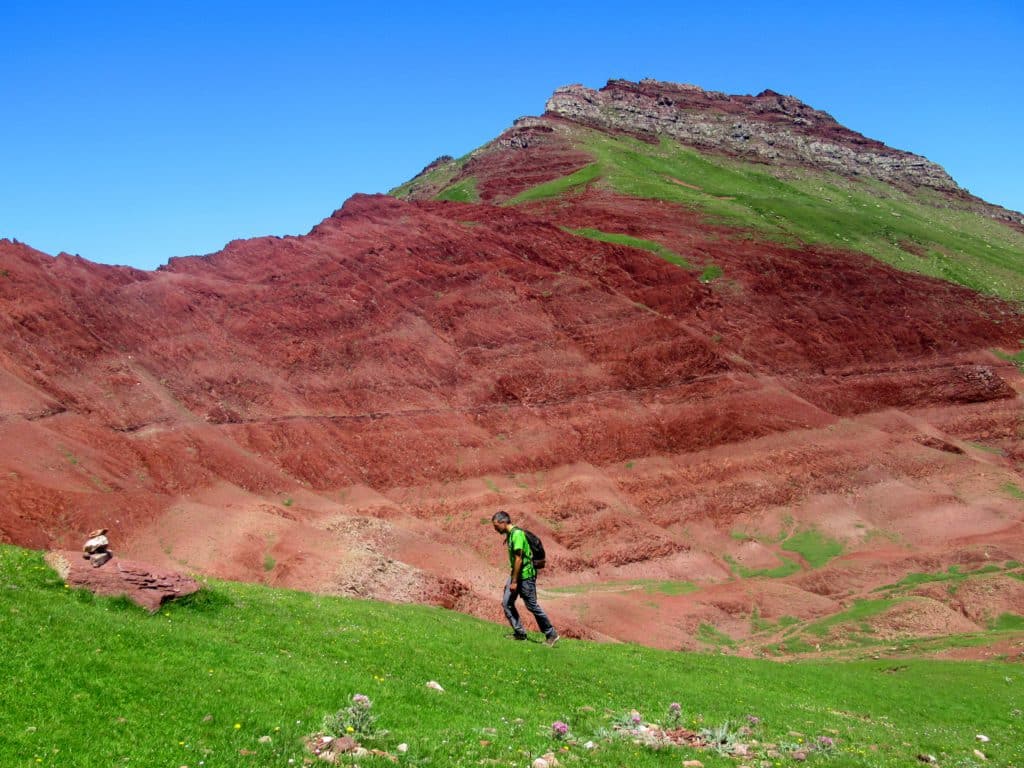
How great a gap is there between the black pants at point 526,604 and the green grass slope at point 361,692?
0.56 m

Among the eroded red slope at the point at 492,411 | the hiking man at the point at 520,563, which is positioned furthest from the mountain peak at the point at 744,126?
the hiking man at the point at 520,563

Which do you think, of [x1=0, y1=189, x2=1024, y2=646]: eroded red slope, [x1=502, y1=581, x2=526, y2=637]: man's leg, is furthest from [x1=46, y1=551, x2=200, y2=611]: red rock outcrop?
[x1=0, y1=189, x2=1024, y2=646]: eroded red slope

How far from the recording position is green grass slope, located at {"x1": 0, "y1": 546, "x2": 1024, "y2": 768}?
29.7ft

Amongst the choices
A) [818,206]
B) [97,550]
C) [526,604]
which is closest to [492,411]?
[526,604]

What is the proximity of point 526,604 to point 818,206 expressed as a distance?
98.1 meters

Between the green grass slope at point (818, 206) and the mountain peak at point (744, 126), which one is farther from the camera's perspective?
the mountain peak at point (744, 126)

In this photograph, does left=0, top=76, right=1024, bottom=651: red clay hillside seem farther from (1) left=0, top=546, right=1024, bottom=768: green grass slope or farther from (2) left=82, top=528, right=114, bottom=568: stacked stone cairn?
(2) left=82, top=528, right=114, bottom=568: stacked stone cairn

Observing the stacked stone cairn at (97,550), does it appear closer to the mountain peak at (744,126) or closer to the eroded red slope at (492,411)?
the eroded red slope at (492,411)

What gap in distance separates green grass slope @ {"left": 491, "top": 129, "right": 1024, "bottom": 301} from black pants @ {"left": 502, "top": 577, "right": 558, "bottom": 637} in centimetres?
7110

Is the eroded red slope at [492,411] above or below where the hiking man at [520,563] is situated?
above

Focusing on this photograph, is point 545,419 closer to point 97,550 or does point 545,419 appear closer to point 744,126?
point 97,550

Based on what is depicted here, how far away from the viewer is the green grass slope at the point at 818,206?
85188mm

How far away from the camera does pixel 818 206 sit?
337 ft

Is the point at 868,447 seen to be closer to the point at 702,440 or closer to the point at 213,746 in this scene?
the point at 702,440
